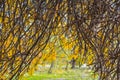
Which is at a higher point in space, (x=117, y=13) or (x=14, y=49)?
(x=117, y=13)

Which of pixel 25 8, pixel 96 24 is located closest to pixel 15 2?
pixel 25 8

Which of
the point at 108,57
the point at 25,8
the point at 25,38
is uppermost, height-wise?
the point at 25,8

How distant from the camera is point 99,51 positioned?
2152 millimetres

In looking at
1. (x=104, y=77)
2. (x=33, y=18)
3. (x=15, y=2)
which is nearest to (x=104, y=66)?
(x=104, y=77)

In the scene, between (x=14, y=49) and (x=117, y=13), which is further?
(x=14, y=49)

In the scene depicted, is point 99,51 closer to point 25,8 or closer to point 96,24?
point 96,24

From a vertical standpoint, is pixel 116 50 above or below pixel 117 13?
below

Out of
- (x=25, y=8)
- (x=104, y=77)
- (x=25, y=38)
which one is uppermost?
(x=25, y=8)

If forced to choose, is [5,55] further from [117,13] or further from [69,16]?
[117,13]

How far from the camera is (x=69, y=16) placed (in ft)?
7.22

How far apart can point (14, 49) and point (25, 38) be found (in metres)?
0.11

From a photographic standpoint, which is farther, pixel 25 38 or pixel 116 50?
pixel 25 38

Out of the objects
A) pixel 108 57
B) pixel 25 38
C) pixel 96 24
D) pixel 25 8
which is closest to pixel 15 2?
pixel 25 8

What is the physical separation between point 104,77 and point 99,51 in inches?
6.5
